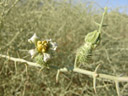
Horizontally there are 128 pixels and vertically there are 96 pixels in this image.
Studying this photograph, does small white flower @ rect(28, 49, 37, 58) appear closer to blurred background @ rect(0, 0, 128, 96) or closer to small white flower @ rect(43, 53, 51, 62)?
small white flower @ rect(43, 53, 51, 62)

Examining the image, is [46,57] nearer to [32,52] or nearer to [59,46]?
[32,52]

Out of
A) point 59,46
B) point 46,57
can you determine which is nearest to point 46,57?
point 46,57

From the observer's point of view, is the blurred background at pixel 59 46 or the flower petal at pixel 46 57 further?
the blurred background at pixel 59 46

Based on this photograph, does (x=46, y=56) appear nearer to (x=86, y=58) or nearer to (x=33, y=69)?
(x=86, y=58)

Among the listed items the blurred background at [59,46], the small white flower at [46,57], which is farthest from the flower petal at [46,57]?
the blurred background at [59,46]

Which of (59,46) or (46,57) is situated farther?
(59,46)

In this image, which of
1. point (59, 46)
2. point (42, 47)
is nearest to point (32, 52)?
point (42, 47)

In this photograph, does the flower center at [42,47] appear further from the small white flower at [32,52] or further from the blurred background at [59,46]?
the blurred background at [59,46]

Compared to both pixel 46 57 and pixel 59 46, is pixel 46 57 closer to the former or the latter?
pixel 46 57

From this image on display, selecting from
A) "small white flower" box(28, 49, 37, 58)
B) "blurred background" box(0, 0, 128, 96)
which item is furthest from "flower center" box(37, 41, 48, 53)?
"blurred background" box(0, 0, 128, 96)
